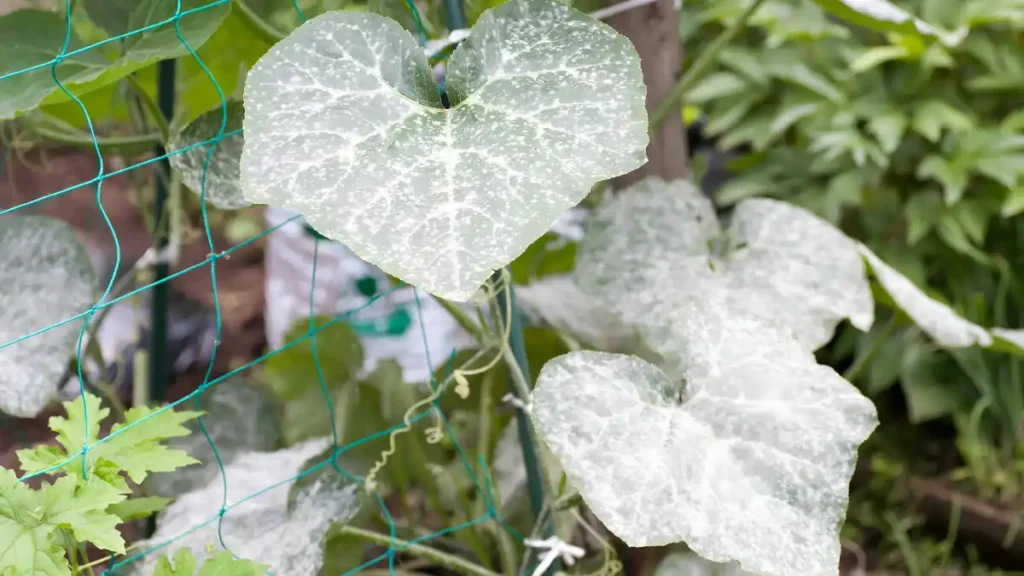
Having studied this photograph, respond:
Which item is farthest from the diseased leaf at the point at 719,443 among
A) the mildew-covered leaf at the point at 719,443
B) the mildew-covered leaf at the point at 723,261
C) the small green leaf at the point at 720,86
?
the small green leaf at the point at 720,86

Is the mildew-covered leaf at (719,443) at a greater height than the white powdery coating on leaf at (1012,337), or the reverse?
the mildew-covered leaf at (719,443)

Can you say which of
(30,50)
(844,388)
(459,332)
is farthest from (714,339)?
(459,332)

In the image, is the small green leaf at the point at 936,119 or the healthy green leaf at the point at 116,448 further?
the small green leaf at the point at 936,119

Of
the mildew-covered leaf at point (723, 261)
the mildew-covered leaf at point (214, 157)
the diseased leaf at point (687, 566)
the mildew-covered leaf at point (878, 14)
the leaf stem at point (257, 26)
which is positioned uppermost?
the leaf stem at point (257, 26)

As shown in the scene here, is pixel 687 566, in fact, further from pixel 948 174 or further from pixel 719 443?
pixel 948 174

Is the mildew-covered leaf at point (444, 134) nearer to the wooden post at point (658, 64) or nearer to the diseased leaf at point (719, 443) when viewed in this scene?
the diseased leaf at point (719, 443)

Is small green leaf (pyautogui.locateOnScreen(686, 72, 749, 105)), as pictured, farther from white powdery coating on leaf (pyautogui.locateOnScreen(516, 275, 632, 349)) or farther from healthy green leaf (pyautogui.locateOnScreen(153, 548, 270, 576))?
healthy green leaf (pyautogui.locateOnScreen(153, 548, 270, 576))
